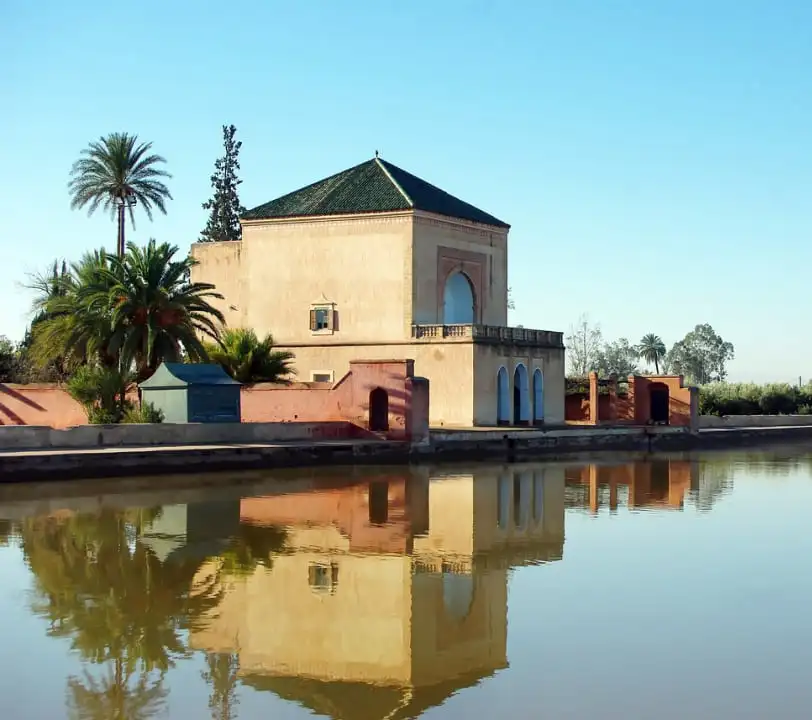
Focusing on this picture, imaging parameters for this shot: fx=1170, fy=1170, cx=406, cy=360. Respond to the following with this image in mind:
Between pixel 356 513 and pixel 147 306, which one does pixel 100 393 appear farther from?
→ pixel 356 513

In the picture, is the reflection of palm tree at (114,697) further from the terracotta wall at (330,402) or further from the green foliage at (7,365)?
the green foliage at (7,365)

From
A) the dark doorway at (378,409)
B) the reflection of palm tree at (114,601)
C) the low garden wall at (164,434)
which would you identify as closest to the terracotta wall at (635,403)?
the dark doorway at (378,409)

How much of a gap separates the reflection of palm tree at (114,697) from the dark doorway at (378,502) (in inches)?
342

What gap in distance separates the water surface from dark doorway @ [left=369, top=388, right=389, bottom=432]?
29.1 feet

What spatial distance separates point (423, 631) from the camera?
9695mm

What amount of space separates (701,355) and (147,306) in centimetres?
8913

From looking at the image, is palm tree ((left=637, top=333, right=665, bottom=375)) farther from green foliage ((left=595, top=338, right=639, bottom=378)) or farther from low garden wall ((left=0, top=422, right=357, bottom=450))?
low garden wall ((left=0, top=422, right=357, bottom=450))

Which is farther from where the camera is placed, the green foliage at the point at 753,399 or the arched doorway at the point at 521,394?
the green foliage at the point at 753,399

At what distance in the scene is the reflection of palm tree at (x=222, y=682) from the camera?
24.0 feet

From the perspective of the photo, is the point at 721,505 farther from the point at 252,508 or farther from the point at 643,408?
the point at 643,408

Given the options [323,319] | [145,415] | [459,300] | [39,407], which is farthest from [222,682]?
[459,300]

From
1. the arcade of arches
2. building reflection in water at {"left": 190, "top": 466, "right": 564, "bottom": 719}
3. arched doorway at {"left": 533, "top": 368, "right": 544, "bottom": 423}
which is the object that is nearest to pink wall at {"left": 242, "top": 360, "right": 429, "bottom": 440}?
the arcade of arches

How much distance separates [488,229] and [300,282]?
664 cm

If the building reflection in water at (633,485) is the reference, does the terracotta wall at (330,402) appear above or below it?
above
